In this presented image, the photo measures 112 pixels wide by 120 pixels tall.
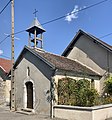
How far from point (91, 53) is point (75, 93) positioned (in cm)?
680

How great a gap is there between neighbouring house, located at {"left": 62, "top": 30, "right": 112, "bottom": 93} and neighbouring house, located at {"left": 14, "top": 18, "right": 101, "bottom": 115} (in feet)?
3.47

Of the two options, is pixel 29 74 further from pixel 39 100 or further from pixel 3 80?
pixel 3 80

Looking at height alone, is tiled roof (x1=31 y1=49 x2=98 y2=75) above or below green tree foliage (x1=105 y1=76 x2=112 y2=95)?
above

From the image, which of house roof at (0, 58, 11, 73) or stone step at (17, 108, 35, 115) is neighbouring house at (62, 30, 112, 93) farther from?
house roof at (0, 58, 11, 73)

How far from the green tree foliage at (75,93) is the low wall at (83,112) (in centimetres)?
96

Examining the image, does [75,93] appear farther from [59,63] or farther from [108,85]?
[108,85]

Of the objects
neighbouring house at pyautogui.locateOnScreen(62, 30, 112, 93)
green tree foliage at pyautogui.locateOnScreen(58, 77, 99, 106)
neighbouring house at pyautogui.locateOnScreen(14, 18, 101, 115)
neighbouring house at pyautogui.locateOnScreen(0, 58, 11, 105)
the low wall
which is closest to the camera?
the low wall

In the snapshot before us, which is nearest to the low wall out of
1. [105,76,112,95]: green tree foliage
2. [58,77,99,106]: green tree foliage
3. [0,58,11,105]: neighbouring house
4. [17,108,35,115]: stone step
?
[58,77,99,106]: green tree foliage

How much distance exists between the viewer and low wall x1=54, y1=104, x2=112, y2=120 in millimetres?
11555

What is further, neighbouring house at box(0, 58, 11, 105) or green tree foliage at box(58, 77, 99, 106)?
neighbouring house at box(0, 58, 11, 105)

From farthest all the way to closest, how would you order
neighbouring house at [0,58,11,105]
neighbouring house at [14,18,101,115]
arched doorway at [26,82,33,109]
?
neighbouring house at [0,58,11,105]
arched doorway at [26,82,33,109]
neighbouring house at [14,18,101,115]

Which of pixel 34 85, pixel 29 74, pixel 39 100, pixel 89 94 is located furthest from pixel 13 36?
pixel 89 94

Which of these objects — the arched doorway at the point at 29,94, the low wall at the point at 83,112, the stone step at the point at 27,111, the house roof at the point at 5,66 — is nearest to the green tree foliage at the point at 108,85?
the low wall at the point at 83,112

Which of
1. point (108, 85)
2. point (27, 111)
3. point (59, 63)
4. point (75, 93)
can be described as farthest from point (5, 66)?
point (75, 93)
